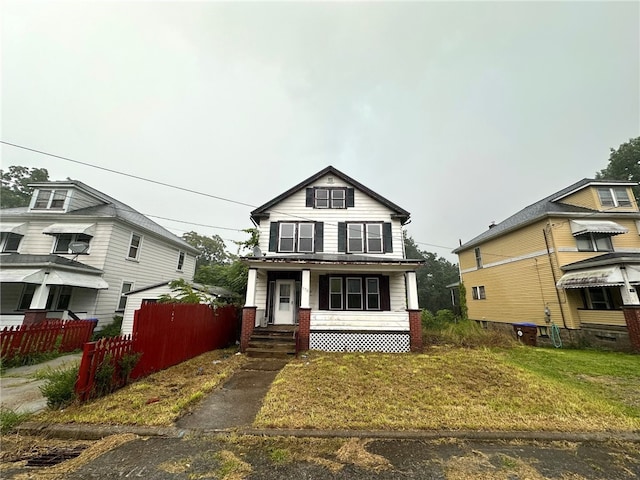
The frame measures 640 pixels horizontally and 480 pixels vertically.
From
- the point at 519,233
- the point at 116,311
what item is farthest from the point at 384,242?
the point at 116,311

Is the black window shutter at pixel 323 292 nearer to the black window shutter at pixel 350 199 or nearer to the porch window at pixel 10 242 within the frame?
the black window shutter at pixel 350 199

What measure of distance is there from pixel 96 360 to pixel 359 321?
8274mm

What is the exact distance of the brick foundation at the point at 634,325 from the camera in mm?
10477

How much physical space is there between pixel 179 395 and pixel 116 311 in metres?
13.5

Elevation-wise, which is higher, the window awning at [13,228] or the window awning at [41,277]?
the window awning at [13,228]

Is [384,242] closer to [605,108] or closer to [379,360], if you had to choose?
[379,360]

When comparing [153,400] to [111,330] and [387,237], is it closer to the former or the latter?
[387,237]

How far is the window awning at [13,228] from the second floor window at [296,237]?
15048mm

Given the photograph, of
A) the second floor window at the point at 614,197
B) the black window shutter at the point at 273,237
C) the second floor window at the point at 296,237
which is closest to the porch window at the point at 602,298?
the second floor window at the point at 614,197

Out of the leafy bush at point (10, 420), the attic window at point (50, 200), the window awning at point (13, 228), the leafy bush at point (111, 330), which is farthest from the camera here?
the attic window at point (50, 200)

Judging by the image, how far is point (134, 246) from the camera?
16.3 meters

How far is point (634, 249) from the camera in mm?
14195

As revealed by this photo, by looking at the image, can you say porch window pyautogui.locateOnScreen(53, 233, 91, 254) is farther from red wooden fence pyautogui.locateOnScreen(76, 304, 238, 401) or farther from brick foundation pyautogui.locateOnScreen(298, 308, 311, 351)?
brick foundation pyautogui.locateOnScreen(298, 308, 311, 351)

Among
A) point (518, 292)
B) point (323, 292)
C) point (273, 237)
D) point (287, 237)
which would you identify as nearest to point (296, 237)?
point (287, 237)
